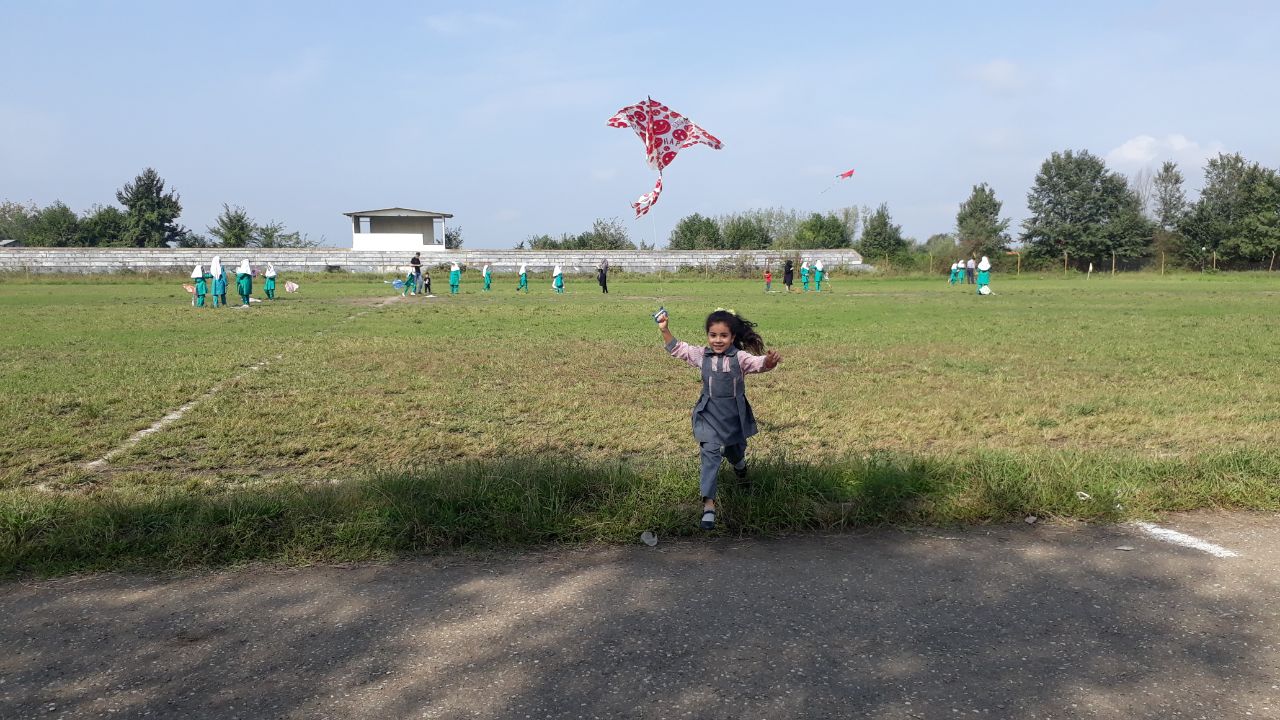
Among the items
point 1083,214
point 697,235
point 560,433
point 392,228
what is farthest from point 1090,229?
point 560,433

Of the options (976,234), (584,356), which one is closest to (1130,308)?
(584,356)

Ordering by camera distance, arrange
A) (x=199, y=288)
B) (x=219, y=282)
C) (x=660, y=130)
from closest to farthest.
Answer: (x=660, y=130) < (x=219, y=282) < (x=199, y=288)

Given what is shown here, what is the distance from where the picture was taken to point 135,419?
9.40m

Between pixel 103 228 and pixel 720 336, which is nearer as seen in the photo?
pixel 720 336

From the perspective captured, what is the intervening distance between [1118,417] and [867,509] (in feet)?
16.5

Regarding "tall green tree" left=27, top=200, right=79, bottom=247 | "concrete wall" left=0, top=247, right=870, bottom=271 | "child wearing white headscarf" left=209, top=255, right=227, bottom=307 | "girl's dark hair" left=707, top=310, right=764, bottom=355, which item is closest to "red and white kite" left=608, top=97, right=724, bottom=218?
"girl's dark hair" left=707, top=310, right=764, bottom=355

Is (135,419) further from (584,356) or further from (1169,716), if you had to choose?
(1169,716)

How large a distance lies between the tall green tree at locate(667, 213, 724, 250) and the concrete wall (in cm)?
1027

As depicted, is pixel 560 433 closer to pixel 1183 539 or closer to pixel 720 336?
pixel 720 336

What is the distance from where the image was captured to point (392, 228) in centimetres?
6638

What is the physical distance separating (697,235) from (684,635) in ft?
238

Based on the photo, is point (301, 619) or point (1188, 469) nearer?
point (301, 619)

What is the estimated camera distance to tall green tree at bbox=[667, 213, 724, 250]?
74.5 metres

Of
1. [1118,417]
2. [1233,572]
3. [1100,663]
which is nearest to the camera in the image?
[1100,663]
